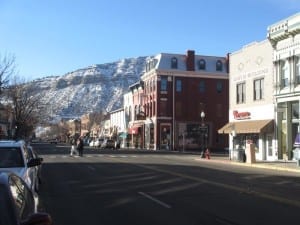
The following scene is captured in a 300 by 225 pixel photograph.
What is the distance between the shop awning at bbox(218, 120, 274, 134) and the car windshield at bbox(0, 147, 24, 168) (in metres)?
36.2

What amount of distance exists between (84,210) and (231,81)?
44.3 metres

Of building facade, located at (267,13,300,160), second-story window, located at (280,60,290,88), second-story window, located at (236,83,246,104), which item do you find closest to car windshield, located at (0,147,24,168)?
building facade, located at (267,13,300,160)

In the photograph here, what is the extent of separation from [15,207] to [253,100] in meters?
47.9

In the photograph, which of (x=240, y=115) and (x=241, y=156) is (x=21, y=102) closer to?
(x=240, y=115)

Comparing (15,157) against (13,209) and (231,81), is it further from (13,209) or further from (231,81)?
A: (231,81)

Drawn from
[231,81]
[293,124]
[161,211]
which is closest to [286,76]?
[293,124]

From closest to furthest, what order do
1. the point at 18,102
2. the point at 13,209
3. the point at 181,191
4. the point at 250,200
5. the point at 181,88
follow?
the point at 13,209, the point at 250,200, the point at 181,191, the point at 18,102, the point at 181,88

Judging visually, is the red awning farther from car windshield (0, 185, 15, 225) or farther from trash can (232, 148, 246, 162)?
car windshield (0, 185, 15, 225)

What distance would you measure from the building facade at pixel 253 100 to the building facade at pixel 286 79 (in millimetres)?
860

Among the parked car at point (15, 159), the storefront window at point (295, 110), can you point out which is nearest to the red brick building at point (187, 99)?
the storefront window at point (295, 110)

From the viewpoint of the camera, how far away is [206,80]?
3647 inches

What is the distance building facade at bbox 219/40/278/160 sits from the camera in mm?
48656

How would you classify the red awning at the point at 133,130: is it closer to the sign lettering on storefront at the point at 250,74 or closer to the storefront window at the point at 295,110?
the sign lettering on storefront at the point at 250,74

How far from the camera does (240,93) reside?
55062 millimetres
